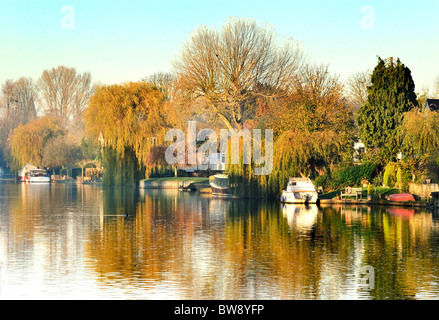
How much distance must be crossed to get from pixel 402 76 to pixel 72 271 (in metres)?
41.4

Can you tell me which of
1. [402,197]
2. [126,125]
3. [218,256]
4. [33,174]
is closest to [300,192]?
Answer: [402,197]

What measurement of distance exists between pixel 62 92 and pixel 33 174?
36594mm

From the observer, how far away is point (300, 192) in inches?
1972

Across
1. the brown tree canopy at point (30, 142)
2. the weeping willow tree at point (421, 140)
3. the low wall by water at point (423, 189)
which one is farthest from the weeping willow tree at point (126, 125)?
the low wall by water at point (423, 189)

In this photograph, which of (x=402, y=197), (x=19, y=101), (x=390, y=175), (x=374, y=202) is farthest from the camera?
(x=19, y=101)

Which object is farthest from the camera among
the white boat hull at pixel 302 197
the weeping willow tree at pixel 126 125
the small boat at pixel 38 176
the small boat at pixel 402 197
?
the small boat at pixel 38 176

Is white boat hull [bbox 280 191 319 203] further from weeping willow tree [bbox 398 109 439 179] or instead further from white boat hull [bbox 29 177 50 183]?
white boat hull [bbox 29 177 50 183]

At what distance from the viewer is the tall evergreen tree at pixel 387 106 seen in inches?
2153

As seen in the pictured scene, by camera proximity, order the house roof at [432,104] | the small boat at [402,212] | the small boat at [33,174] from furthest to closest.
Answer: the small boat at [33,174], the house roof at [432,104], the small boat at [402,212]

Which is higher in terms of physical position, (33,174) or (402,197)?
(33,174)

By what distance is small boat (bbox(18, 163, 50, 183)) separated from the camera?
109312mm

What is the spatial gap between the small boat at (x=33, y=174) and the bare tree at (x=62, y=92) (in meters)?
29.3

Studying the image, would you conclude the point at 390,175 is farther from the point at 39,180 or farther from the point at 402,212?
the point at 39,180

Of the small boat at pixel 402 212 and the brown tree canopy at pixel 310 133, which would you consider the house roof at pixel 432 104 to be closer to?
the brown tree canopy at pixel 310 133
